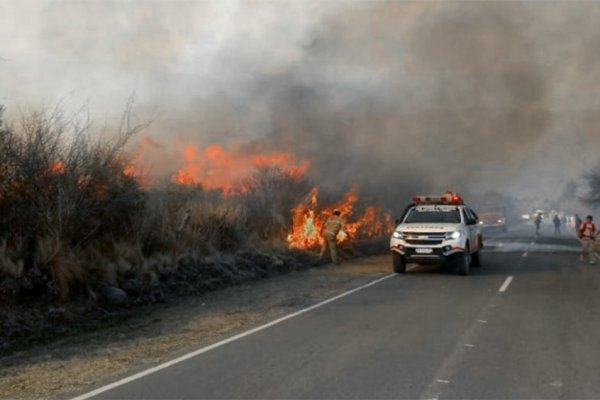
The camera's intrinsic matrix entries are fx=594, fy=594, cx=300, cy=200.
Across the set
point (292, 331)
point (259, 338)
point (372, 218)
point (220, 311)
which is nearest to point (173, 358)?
point (259, 338)

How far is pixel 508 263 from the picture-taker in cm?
1820

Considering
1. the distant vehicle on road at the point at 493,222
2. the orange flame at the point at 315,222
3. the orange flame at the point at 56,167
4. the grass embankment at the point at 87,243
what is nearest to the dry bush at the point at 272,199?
the orange flame at the point at 315,222

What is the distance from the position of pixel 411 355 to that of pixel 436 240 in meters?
8.47

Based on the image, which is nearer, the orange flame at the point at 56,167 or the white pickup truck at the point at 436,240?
the orange flame at the point at 56,167

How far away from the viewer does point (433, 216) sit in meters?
15.9

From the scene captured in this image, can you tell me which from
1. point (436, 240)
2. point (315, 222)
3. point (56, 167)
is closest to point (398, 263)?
point (436, 240)

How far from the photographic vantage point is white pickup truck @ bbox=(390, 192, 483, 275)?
572 inches

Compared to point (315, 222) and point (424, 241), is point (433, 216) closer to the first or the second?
point (424, 241)

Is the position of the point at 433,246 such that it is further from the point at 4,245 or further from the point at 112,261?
the point at 4,245

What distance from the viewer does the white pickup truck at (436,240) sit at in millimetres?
14523

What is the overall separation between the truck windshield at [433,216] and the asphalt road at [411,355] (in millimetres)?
4573

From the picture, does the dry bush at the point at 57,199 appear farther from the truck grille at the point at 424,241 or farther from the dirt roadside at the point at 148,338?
the truck grille at the point at 424,241

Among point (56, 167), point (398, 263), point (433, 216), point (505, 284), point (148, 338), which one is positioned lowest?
point (505, 284)

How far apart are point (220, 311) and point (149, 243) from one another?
3946 millimetres
